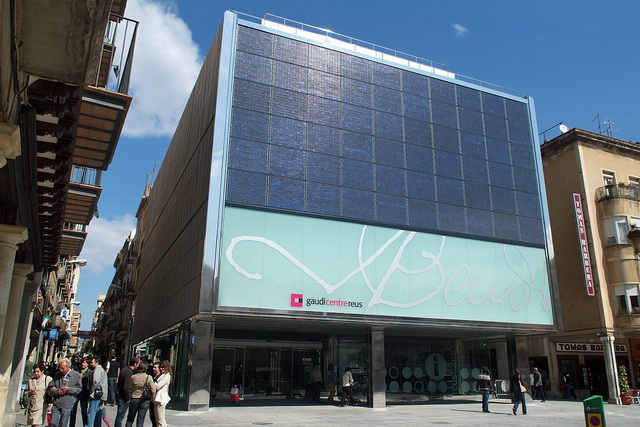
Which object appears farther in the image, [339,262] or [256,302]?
[339,262]

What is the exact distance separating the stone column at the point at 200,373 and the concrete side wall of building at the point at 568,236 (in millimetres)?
22982

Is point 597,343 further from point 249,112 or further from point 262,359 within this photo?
point 249,112

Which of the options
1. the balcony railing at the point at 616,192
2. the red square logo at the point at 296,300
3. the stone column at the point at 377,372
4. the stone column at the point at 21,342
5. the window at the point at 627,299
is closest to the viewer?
the stone column at the point at 21,342

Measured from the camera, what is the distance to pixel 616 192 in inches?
1235

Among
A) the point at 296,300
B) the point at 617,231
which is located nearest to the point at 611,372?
the point at 617,231

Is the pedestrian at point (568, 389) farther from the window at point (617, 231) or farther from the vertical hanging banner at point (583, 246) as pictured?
the window at point (617, 231)

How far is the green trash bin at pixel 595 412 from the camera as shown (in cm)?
973

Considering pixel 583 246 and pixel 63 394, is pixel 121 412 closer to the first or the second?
pixel 63 394

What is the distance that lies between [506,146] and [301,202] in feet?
41.4

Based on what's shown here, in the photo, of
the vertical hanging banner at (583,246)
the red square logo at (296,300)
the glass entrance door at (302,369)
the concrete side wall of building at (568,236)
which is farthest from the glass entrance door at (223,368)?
the concrete side wall of building at (568,236)

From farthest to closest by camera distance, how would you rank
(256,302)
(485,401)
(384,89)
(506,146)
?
(506,146) → (384,89) → (485,401) → (256,302)

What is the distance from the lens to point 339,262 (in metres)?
21.3

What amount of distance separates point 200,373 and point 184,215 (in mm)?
10215

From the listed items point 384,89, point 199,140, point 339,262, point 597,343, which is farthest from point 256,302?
point 597,343
